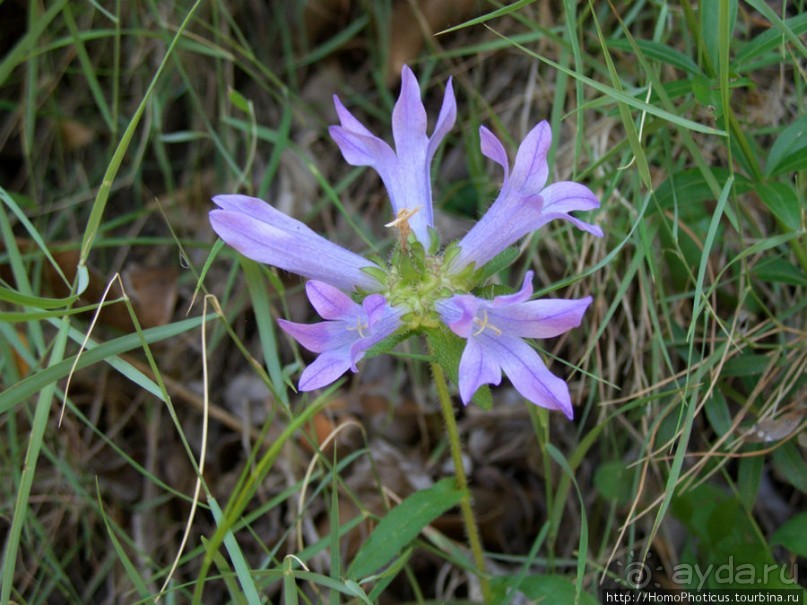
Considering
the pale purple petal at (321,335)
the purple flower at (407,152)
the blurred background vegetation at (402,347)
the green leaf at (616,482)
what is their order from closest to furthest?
1. the pale purple petal at (321,335)
2. the purple flower at (407,152)
3. the blurred background vegetation at (402,347)
4. the green leaf at (616,482)

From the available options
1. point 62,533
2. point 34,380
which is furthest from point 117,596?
point 34,380

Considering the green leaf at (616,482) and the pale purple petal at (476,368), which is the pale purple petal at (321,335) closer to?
the pale purple petal at (476,368)

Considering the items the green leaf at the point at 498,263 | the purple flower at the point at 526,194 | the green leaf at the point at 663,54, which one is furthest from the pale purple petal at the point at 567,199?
the green leaf at the point at 663,54

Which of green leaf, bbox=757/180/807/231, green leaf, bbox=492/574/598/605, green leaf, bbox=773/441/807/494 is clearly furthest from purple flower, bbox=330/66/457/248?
green leaf, bbox=773/441/807/494

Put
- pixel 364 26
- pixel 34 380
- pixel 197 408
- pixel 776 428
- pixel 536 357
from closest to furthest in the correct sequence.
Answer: pixel 536 357 → pixel 34 380 → pixel 776 428 → pixel 197 408 → pixel 364 26

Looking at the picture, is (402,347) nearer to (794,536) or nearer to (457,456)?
(457,456)

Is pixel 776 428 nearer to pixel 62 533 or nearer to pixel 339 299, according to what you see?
pixel 339 299
